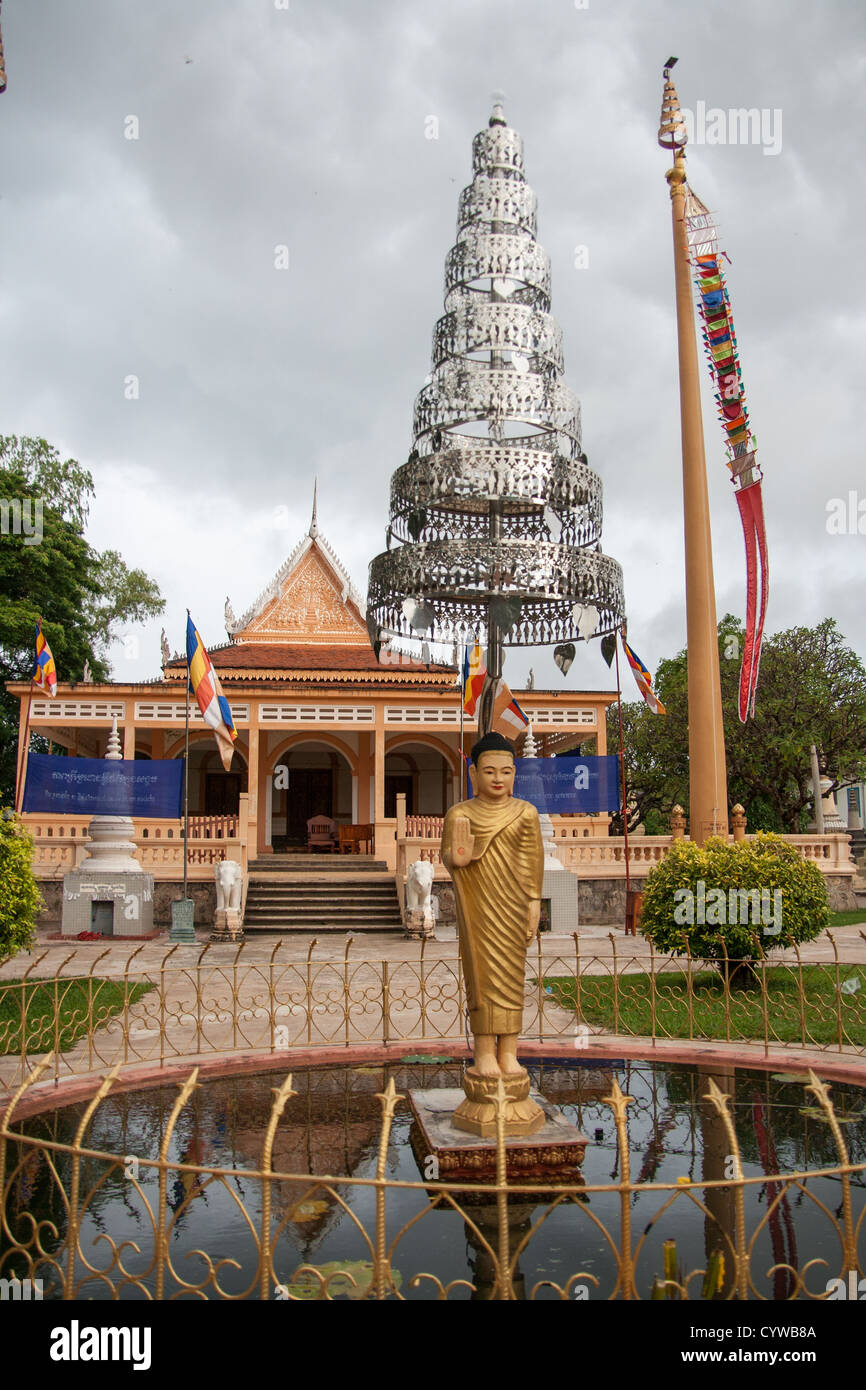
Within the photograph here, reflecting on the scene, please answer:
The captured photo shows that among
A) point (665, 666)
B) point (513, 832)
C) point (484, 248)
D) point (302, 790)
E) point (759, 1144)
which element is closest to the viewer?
point (513, 832)

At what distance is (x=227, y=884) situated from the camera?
1683cm

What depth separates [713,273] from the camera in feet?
57.4

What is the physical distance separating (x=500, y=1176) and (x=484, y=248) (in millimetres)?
16577

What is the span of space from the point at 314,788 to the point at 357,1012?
16726mm

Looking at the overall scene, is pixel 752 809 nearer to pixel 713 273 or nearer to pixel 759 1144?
pixel 713 273

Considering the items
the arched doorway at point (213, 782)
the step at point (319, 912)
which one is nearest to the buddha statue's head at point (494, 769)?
the step at point (319, 912)

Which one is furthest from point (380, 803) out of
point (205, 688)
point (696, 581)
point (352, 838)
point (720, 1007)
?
point (720, 1007)

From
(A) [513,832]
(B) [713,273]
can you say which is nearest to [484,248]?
(B) [713,273]

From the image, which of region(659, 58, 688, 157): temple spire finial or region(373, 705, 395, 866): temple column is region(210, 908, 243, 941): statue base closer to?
region(373, 705, 395, 866): temple column

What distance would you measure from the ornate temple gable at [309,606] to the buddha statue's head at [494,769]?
21.7 meters

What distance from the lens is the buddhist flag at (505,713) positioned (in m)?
17.1

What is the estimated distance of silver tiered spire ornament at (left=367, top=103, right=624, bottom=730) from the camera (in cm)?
1574

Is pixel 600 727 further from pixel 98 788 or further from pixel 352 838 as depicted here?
pixel 98 788

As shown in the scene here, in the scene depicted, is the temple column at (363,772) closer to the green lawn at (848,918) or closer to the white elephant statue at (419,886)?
the white elephant statue at (419,886)
